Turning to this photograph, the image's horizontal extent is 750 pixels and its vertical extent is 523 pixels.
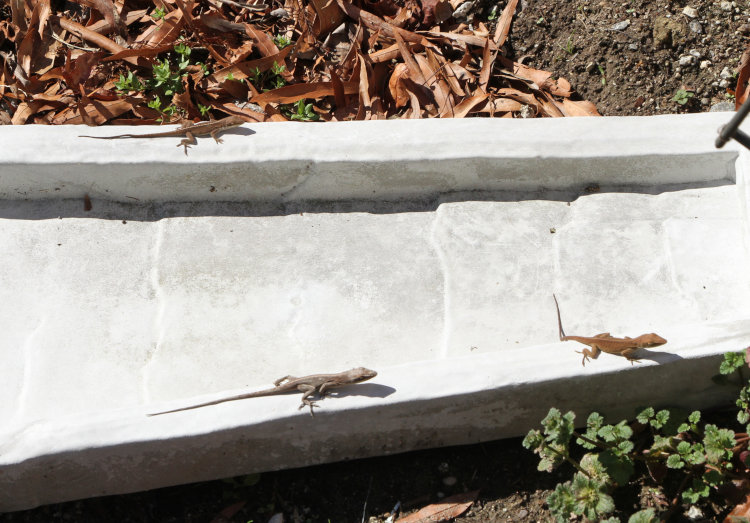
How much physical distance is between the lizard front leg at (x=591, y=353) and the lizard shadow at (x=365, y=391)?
29.8 inches

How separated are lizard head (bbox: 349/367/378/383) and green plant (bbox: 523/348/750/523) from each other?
0.64 metres

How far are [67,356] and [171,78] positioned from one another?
1828 millimetres

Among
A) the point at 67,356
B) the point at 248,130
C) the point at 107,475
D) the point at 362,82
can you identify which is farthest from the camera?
the point at 362,82

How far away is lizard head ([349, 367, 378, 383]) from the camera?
2660 millimetres

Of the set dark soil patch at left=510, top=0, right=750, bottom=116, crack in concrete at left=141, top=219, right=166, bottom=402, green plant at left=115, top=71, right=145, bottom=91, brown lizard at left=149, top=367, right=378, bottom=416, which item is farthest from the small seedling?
brown lizard at left=149, top=367, right=378, bottom=416

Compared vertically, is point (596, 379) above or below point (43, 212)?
below

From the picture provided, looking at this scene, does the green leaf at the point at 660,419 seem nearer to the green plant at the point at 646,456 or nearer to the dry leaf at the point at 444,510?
the green plant at the point at 646,456

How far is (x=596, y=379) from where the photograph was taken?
2.74 metres

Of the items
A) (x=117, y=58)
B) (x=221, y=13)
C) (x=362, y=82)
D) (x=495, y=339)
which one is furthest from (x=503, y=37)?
(x=117, y=58)

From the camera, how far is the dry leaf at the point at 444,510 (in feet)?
9.83

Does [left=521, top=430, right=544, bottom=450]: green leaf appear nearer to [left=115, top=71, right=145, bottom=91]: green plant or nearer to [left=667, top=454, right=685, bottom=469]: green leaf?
[left=667, top=454, right=685, bottom=469]: green leaf

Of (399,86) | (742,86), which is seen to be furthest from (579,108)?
(399,86)

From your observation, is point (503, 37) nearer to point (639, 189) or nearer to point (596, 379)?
point (639, 189)

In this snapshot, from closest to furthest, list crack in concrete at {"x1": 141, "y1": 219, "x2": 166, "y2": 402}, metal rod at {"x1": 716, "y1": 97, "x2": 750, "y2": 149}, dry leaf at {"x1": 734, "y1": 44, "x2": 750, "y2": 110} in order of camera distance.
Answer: metal rod at {"x1": 716, "y1": 97, "x2": 750, "y2": 149} < crack in concrete at {"x1": 141, "y1": 219, "x2": 166, "y2": 402} < dry leaf at {"x1": 734, "y1": 44, "x2": 750, "y2": 110}
